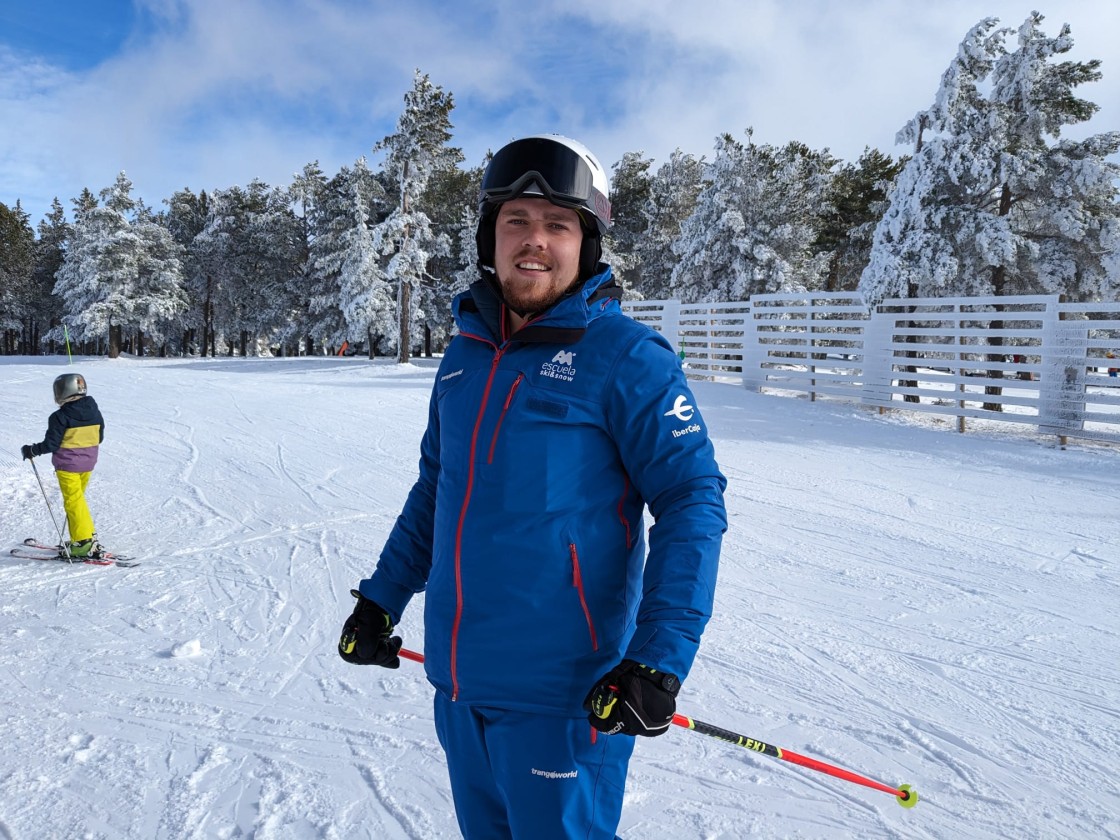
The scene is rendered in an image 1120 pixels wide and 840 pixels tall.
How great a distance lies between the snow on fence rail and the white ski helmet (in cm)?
1016

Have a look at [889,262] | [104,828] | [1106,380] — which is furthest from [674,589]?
[889,262]

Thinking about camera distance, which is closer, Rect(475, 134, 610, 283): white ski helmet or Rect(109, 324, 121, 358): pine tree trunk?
Rect(475, 134, 610, 283): white ski helmet

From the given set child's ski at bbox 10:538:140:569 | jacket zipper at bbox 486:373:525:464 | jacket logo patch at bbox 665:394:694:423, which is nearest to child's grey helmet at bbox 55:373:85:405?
child's ski at bbox 10:538:140:569

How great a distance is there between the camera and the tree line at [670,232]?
1538cm

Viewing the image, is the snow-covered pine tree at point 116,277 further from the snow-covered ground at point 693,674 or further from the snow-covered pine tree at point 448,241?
the snow-covered ground at point 693,674

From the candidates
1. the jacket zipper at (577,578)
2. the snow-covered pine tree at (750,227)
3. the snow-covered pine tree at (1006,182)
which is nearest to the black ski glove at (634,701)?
the jacket zipper at (577,578)

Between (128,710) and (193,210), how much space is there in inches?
2105

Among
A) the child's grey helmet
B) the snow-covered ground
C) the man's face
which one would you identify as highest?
the man's face

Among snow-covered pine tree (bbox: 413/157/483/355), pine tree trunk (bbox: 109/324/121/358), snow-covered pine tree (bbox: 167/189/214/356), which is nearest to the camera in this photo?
pine tree trunk (bbox: 109/324/121/358)

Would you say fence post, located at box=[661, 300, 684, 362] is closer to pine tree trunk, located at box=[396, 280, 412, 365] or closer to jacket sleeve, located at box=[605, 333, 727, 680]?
pine tree trunk, located at box=[396, 280, 412, 365]

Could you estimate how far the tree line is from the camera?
15375 mm

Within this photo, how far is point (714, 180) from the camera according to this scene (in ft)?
92.2

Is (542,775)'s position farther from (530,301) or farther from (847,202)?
(847,202)

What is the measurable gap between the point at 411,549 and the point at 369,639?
28 centimetres
